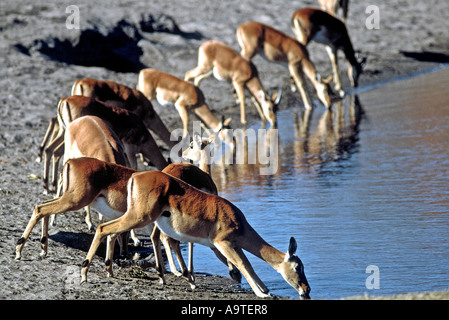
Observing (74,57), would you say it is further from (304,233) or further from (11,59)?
(304,233)

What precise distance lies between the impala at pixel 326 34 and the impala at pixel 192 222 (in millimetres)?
12373

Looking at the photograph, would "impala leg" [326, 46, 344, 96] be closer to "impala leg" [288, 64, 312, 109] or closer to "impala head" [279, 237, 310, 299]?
"impala leg" [288, 64, 312, 109]

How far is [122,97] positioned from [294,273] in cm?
588

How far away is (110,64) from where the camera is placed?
17.1 m

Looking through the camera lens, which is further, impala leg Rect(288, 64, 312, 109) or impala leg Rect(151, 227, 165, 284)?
impala leg Rect(288, 64, 312, 109)

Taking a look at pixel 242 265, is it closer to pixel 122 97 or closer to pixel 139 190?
pixel 139 190

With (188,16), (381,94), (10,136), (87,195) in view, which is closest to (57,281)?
(87,195)

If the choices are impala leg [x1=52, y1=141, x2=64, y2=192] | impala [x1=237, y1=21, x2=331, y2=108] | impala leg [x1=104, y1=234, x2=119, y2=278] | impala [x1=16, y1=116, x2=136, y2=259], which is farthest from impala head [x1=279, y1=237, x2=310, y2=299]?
impala [x1=237, y1=21, x2=331, y2=108]

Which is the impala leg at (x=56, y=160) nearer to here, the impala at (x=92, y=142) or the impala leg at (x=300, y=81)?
the impala at (x=92, y=142)

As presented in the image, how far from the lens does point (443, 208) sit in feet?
28.9

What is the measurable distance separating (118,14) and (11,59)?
4212mm

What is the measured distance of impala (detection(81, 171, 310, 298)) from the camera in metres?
6.47

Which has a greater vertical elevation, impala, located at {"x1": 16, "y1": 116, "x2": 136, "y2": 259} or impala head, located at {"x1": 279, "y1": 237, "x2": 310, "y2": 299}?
impala, located at {"x1": 16, "y1": 116, "x2": 136, "y2": 259}

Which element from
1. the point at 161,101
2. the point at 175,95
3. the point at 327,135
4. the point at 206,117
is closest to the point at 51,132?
the point at 161,101
